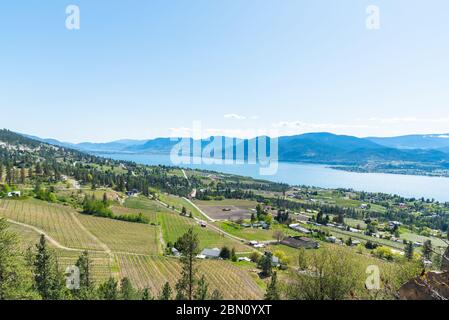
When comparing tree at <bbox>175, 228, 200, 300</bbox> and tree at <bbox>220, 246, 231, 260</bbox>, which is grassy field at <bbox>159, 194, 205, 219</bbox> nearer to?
tree at <bbox>220, 246, 231, 260</bbox>

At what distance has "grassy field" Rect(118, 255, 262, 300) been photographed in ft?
97.1

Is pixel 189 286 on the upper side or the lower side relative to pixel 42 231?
upper

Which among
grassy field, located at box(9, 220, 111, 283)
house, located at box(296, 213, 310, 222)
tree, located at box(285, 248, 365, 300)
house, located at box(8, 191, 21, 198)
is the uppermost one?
tree, located at box(285, 248, 365, 300)

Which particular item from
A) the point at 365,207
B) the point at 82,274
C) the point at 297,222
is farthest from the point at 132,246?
the point at 365,207

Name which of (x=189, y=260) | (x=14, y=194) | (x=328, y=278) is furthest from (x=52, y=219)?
(x=328, y=278)

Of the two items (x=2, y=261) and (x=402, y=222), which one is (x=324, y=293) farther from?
(x=402, y=222)

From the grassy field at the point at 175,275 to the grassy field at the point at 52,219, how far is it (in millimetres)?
8465

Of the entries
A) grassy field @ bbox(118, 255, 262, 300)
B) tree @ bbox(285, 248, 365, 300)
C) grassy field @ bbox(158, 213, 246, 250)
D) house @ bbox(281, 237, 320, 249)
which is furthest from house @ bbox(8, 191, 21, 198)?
tree @ bbox(285, 248, 365, 300)

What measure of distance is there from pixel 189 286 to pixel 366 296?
942 centimetres

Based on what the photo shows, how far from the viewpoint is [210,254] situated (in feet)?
153

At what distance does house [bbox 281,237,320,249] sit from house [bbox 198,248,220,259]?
16.9 m

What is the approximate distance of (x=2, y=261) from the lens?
1173 cm

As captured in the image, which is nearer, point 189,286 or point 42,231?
point 189,286

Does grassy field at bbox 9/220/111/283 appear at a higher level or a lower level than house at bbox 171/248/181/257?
higher
